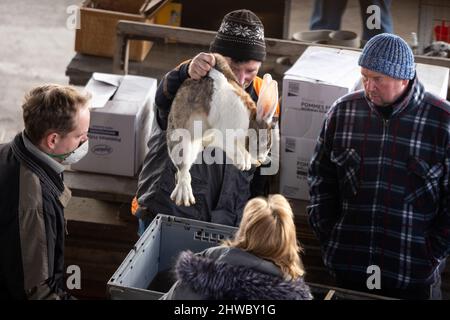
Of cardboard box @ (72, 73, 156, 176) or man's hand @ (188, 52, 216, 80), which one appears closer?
man's hand @ (188, 52, 216, 80)

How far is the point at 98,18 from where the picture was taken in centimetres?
663

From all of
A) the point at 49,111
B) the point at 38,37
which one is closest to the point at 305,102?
the point at 49,111

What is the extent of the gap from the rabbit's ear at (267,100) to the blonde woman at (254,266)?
0.30 metres

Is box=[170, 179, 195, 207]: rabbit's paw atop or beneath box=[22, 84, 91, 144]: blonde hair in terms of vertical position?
beneath

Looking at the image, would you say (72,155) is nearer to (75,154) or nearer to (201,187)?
(75,154)

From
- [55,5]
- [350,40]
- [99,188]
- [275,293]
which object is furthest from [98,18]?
[275,293]

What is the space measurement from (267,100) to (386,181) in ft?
3.47

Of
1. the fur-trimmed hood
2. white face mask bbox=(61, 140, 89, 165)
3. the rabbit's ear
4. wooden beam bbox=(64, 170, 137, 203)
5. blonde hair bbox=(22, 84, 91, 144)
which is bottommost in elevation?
wooden beam bbox=(64, 170, 137, 203)

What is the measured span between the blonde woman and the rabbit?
0.22m

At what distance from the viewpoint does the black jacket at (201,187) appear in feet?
12.2

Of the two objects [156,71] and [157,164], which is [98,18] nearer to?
[156,71]

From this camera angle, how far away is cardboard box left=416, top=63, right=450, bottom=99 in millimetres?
4207

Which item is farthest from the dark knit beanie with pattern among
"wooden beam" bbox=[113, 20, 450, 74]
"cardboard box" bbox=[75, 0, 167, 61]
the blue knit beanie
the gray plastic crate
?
"cardboard box" bbox=[75, 0, 167, 61]

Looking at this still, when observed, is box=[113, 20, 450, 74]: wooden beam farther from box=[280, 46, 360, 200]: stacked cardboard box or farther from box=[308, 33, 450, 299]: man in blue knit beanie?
box=[308, 33, 450, 299]: man in blue knit beanie
